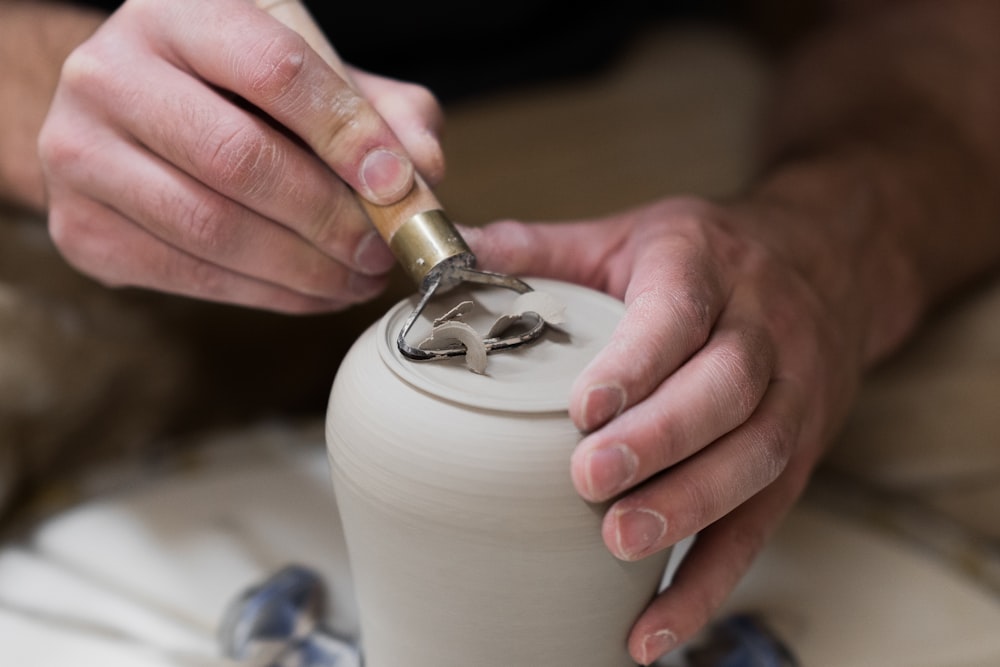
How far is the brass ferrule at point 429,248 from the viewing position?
26.2 inches

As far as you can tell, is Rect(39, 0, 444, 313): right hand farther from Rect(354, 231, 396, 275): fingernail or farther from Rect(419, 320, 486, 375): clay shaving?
Rect(419, 320, 486, 375): clay shaving

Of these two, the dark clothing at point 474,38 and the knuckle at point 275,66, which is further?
the dark clothing at point 474,38

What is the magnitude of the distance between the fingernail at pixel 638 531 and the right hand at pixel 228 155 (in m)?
0.28

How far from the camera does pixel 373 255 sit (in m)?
0.75

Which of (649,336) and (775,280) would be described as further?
(775,280)

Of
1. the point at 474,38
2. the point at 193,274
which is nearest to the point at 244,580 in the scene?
the point at 193,274

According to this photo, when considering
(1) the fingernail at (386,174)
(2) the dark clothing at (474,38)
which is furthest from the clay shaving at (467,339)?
(2) the dark clothing at (474,38)

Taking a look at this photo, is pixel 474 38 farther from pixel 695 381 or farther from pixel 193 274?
pixel 695 381

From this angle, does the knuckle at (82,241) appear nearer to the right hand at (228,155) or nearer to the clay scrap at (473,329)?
the right hand at (228,155)

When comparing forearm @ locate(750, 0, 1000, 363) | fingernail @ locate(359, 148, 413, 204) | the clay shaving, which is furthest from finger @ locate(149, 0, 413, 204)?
forearm @ locate(750, 0, 1000, 363)

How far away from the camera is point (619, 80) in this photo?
186cm

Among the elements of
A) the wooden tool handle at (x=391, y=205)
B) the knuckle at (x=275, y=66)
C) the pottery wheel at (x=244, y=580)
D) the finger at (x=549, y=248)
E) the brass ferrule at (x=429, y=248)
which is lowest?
the pottery wheel at (x=244, y=580)

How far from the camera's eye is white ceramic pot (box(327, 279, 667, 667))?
60 centimetres

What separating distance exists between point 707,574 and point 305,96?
0.45 metres
